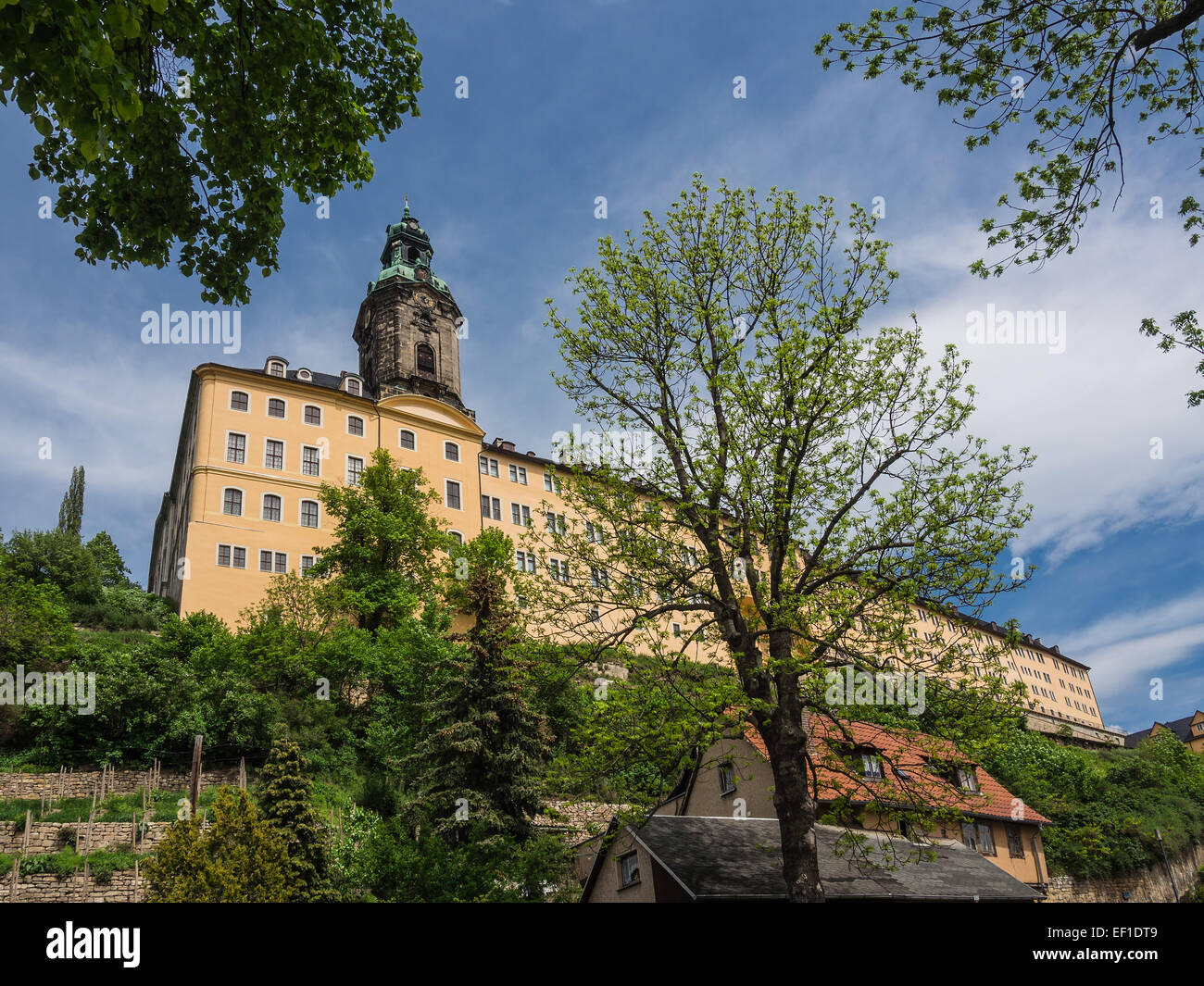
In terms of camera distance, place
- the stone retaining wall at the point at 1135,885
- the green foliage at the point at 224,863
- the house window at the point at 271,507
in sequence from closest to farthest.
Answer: the green foliage at the point at 224,863, the stone retaining wall at the point at 1135,885, the house window at the point at 271,507

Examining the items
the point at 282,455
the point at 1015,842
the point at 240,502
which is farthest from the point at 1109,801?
the point at 240,502

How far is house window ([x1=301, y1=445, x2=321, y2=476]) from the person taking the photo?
51.4 m

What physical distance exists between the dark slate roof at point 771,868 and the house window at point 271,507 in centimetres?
3546

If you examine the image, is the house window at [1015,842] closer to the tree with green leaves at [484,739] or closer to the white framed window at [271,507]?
the tree with green leaves at [484,739]

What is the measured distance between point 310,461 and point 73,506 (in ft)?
85.3

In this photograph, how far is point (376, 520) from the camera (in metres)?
46.7

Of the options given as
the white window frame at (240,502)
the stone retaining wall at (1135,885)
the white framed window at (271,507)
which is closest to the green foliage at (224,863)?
the white window frame at (240,502)

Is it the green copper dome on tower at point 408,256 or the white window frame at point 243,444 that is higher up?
the green copper dome on tower at point 408,256

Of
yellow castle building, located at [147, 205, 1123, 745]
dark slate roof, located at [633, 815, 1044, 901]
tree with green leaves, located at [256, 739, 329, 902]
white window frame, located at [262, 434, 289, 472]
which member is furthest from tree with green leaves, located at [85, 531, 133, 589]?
dark slate roof, located at [633, 815, 1044, 901]

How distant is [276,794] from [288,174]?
19.2 metres

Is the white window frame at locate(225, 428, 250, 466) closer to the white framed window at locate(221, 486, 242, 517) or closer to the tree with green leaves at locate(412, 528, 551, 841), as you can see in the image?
the white framed window at locate(221, 486, 242, 517)

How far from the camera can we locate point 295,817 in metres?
22.4

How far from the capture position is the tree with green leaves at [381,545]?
147 feet
